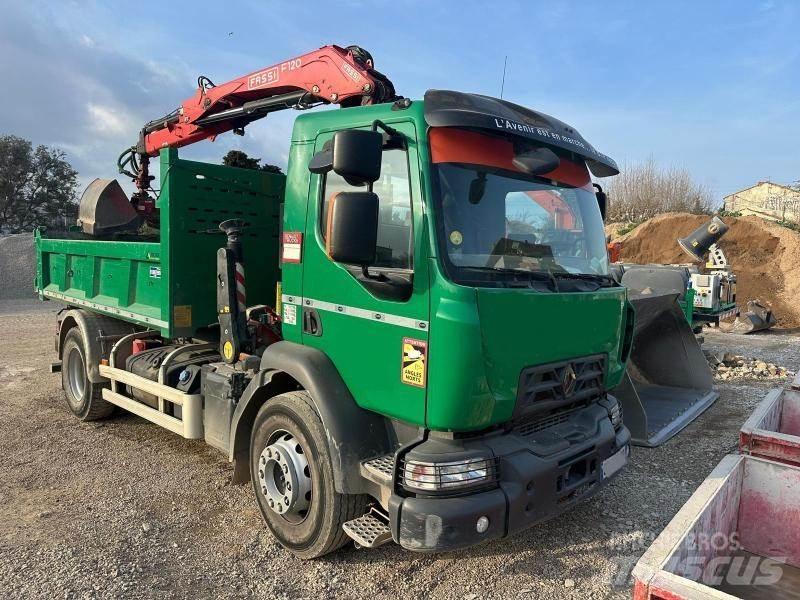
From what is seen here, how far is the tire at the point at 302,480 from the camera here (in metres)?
3.10

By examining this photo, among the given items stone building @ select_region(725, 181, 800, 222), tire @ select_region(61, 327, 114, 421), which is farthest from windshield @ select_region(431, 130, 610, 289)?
stone building @ select_region(725, 181, 800, 222)

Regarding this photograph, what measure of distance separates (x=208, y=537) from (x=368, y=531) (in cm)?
131

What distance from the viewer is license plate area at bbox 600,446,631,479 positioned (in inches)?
132

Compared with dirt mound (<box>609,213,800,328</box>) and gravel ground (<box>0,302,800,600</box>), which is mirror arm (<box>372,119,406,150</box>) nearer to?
gravel ground (<box>0,302,800,600</box>)

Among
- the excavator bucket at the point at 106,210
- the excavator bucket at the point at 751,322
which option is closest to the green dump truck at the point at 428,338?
the excavator bucket at the point at 106,210

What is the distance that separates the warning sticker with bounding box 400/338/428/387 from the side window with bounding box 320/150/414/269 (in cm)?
40

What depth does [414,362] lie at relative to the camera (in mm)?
2824

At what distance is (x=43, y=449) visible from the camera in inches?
201

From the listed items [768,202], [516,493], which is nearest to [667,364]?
[516,493]

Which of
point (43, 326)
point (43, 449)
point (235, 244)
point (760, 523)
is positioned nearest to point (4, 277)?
point (43, 326)

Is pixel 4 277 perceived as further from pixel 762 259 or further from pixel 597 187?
pixel 762 259

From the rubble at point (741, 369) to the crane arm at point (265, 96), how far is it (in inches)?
280

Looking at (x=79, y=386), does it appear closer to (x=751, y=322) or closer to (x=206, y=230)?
(x=206, y=230)

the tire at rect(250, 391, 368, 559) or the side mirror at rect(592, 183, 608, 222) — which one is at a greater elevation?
the side mirror at rect(592, 183, 608, 222)
